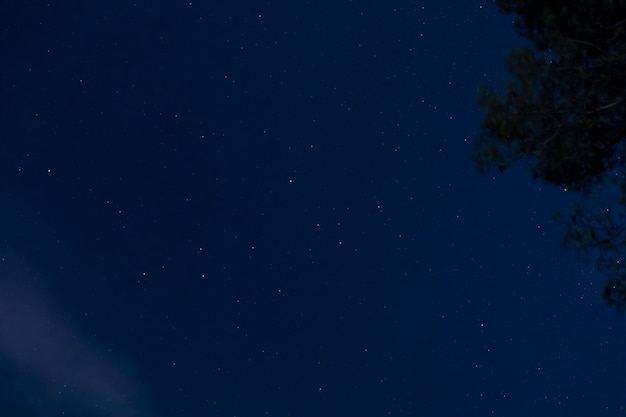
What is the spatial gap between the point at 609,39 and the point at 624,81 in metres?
0.32

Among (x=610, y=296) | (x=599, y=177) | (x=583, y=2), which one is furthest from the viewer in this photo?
(x=599, y=177)

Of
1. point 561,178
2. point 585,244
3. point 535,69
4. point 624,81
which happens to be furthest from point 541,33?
point 585,244

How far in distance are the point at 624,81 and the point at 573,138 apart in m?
0.60

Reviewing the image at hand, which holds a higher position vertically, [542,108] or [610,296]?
[542,108]

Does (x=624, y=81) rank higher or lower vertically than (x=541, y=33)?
lower

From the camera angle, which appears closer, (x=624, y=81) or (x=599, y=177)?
(x=624, y=81)

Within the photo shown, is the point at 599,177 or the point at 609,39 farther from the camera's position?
the point at 599,177

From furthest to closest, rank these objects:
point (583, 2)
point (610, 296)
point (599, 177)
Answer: point (599, 177) < point (610, 296) < point (583, 2)

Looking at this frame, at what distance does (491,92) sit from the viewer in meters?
6.84

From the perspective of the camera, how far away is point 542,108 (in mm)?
6668

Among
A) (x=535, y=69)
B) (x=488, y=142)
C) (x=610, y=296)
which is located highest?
(x=535, y=69)

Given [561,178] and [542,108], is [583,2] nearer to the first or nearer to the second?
[542,108]

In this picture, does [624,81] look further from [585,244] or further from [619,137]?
A: [585,244]

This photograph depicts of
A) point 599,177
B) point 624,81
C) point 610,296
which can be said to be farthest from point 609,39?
point 610,296
